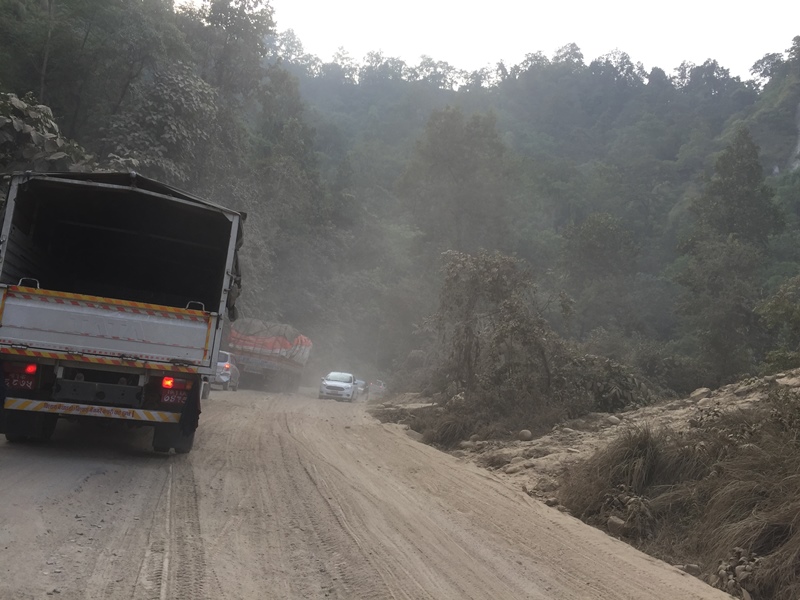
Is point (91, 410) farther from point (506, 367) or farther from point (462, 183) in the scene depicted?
point (462, 183)

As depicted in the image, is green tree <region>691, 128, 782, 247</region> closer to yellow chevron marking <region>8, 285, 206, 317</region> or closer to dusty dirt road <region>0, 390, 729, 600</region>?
dusty dirt road <region>0, 390, 729, 600</region>

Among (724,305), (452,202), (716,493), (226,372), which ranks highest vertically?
(452,202)

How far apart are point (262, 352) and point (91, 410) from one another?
23.2 metres

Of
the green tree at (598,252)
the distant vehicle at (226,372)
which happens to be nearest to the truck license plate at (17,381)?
the distant vehicle at (226,372)

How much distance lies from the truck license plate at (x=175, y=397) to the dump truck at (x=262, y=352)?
22.3m

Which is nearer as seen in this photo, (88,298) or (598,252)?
(88,298)

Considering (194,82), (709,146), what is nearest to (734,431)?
(194,82)

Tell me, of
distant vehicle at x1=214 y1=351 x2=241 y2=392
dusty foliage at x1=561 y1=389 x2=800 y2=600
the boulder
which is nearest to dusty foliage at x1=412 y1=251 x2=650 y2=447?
dusty foliage at x1=561 y1=389 x2=800 y2=600

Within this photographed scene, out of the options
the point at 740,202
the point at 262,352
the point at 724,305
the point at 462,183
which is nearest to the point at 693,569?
the point at 724,305

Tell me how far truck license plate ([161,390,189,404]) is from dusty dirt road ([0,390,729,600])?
2.61ft

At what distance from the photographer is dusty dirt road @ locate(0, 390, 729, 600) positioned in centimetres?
507

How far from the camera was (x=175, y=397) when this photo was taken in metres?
9.27

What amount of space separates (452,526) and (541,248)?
45.4 metres

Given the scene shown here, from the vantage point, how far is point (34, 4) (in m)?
26.0
